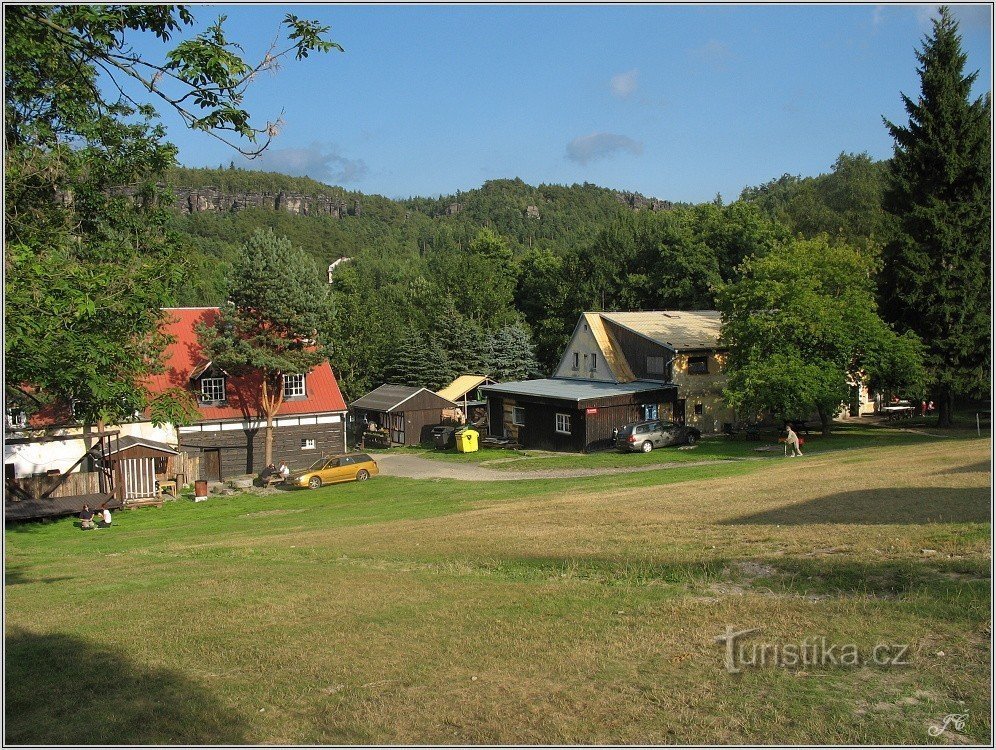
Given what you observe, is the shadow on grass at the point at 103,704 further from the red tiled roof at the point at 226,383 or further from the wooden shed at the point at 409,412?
the wooden shed at the point at 409,412

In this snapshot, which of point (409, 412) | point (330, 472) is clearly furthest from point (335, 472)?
point (409, 412)

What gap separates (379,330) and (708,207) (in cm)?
2738

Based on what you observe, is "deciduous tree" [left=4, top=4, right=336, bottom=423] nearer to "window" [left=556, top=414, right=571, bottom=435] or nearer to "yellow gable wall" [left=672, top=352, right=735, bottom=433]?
"window" [left=556, top=414, right=571, bottom=435]

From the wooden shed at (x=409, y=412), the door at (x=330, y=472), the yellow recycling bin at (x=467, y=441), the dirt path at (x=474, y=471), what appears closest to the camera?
the dirt path at (x=474, y=471)

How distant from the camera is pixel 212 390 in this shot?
42.7 metres

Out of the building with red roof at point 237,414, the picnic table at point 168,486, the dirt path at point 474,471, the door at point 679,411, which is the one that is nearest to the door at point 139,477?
the picnic table at point 168,486

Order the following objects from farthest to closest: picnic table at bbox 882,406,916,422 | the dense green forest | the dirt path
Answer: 1. the dense green forest
2. picnic table at bbox 882,406,916,422
3. the dirt path

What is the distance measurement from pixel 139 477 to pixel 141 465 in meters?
0.92

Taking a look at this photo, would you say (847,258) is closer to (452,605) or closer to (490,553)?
(490,553)

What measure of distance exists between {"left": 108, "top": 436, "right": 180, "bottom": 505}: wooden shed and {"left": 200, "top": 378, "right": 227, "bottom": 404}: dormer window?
16.9 feet

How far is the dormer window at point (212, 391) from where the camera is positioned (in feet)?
139

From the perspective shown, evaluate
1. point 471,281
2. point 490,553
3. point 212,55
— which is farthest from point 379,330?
point 212,55

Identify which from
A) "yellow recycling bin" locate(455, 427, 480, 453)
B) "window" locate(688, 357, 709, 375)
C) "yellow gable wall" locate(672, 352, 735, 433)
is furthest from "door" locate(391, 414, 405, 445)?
"window" locate(688, 357, 709, 375)

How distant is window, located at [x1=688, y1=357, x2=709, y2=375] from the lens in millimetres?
47375
